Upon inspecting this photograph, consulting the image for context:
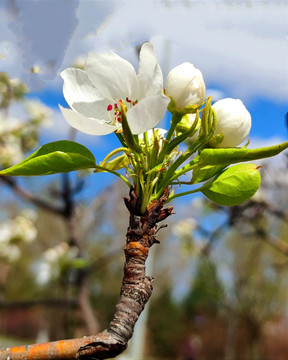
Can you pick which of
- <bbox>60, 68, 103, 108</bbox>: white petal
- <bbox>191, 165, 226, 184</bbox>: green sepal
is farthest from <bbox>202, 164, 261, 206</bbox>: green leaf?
<bbox>60, 68, 103, 108</bbox>: white petal

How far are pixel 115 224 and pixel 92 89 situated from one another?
574cm

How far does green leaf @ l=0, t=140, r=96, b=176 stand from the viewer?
283 millimetres

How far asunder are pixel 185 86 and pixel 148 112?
0.19 ft

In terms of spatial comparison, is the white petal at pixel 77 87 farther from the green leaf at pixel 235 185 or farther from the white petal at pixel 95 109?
the green leaf at pixel 235 185

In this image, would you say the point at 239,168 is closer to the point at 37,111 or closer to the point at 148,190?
the point at 148,190

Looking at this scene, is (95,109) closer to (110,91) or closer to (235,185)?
(110,91)

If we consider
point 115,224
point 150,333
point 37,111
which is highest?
point 115,224

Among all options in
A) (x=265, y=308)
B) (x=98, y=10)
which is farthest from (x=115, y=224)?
(x=98, y=10)

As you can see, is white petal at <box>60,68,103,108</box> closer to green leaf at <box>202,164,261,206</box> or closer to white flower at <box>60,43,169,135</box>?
white flower at <box>60,43,169,135</box>

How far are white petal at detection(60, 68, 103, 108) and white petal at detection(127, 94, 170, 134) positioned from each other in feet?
0.18

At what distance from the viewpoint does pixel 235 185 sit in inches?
12.8

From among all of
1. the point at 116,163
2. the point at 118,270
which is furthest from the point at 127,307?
the point at 118,270

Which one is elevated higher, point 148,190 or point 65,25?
point 65,25

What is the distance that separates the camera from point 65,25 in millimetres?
410
